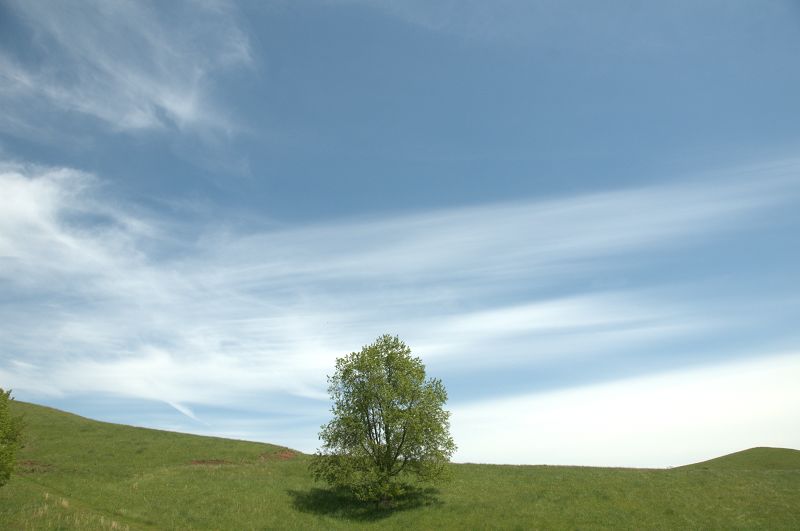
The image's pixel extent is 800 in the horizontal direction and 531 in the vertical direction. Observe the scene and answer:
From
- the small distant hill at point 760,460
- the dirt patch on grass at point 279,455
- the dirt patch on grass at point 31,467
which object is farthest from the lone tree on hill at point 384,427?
the small distant hill at point 760,460

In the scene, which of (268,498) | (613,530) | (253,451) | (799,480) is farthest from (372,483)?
(799,480)

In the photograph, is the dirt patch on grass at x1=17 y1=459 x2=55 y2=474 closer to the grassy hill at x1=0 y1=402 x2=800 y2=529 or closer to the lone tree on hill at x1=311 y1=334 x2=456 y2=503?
the grassy hill at x1=0 y1=402 x2=800 y2=529

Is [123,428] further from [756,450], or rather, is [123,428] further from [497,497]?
[756,450]

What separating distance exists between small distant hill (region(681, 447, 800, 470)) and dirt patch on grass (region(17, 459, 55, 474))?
75.7 metres

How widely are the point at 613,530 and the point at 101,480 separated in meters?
44.7

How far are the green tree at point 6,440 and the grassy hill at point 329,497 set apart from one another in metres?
2.00

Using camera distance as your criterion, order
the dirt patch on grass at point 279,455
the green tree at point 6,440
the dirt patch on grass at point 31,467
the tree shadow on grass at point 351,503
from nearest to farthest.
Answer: the green tree at point 6,440 < the tree shadow on grass at point 351,503 < the dirt patch on grass at point 31,467 < the dirt patch on grass at point 279,455

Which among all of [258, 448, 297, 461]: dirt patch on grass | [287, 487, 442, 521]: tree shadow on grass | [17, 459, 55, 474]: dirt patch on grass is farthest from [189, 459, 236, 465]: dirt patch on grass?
[287, 487, 442, 521]: tree shadow on grass

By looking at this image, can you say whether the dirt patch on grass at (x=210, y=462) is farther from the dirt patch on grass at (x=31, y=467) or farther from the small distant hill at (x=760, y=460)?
the small distant hill at (x=760, y=460)

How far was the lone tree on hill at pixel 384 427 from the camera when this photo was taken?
43531mm

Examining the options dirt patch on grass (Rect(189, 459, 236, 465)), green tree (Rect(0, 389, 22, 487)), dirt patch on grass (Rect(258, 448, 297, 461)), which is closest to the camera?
green tree (Rect(0, 389, 22, 487))

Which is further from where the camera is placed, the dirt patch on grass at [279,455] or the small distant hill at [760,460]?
the small distant hill at [760,460]

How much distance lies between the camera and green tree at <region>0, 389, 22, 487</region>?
1464 inches

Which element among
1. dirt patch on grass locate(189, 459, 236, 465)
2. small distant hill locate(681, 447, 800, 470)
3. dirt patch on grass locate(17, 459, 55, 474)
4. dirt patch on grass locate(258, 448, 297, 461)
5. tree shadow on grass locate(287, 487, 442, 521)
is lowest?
tree shadow on grass locate(287, 487, 442, 521)
